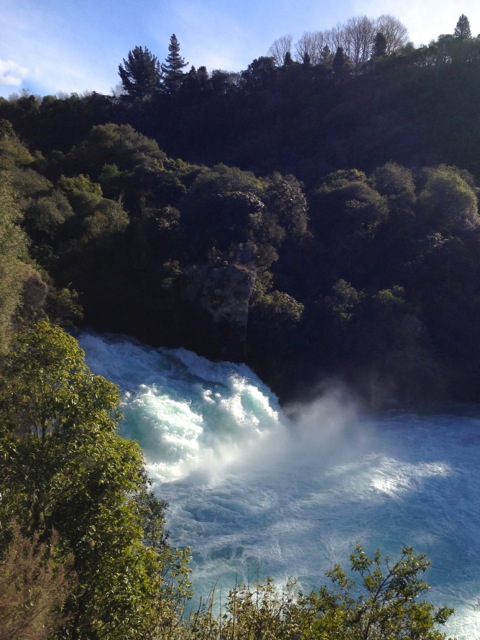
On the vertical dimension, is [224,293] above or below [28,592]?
above

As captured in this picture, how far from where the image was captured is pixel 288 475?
22.2 m

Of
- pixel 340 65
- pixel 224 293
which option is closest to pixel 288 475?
pixel 224 293

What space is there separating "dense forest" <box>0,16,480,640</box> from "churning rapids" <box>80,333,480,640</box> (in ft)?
5.60

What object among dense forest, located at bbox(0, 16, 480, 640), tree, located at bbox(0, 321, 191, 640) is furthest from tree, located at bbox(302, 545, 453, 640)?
tree, located at bbox(0, 321, 191, 640)

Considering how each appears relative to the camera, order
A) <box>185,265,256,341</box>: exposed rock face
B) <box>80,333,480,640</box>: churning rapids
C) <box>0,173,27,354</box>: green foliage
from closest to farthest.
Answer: <box>80,333,480,640</box>: churning rapids < <box>0,173,27,354</box>: green foliage < <box>185,265,256,341</box>: exposed rock face

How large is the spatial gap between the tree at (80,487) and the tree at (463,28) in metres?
66.8

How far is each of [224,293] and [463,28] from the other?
53.4 metres

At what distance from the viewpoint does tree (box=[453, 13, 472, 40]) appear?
61537mm

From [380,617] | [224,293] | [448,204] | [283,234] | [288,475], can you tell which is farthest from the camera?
[448,204]

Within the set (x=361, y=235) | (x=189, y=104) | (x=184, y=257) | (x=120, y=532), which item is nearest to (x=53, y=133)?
(x=189, y=104)

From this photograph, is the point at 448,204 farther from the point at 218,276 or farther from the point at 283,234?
the point at 218,276

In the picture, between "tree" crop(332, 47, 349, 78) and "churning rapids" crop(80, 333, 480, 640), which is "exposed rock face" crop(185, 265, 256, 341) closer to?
"churning rapids" crop(80, 333, 480, 640)

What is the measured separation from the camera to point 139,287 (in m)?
30.8

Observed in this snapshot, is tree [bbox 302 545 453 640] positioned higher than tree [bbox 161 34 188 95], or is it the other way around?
tree [bbox 161 34 188 95]
